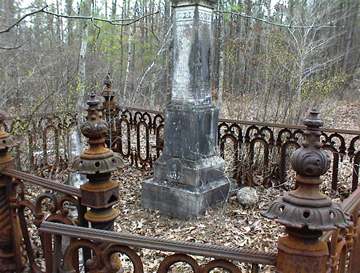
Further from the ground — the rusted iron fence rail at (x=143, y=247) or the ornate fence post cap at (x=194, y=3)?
the ornate fence post cap at (x=194, y=3)

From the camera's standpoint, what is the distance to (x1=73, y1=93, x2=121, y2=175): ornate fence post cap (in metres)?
2.16

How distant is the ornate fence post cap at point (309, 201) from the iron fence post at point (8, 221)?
224 centimetres

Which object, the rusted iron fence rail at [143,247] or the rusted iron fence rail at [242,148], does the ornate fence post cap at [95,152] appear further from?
the rusted iron fence rail at [242,148]

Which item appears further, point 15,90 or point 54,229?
point 15,90

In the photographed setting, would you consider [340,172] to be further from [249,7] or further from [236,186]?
[249,7]

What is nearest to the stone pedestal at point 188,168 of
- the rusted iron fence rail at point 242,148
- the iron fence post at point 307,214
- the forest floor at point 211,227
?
the forest floor at point 211,227

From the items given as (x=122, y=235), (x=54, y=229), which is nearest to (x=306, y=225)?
(x=122, y=235)

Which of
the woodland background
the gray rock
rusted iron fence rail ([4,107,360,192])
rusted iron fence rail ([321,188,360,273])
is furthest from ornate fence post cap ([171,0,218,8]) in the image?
rusted iron fence rail ([321,188,360,273])

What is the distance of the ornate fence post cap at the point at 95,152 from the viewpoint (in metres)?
2.16

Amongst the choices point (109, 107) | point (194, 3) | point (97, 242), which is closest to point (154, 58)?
point (109, 107)

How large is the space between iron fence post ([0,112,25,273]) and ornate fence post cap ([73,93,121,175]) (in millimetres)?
960

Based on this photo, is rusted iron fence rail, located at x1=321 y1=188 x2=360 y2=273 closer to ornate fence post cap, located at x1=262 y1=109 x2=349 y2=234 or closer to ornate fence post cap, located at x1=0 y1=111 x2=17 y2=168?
ornate fence post cap, located at x1=262 y1=109 x2=349 y2=234

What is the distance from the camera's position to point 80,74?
21.1ft

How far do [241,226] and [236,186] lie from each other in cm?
141
